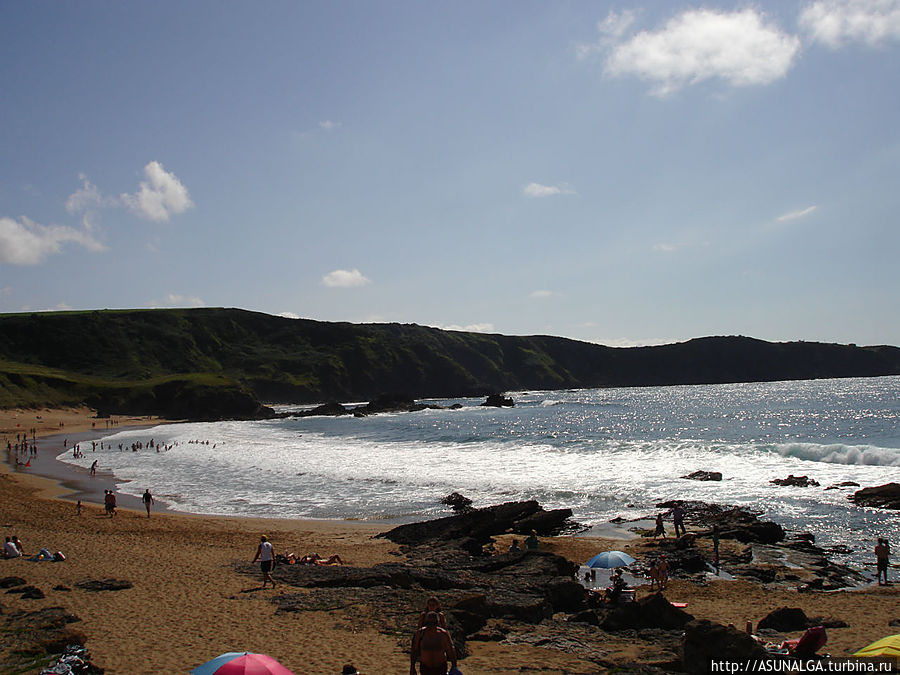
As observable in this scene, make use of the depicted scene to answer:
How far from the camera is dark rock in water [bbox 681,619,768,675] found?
26.1 ft

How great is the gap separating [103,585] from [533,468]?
27.6m

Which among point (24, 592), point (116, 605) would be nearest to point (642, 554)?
point (116, 605)

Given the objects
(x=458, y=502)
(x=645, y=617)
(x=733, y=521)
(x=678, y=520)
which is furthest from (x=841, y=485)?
(x=645, y=617)

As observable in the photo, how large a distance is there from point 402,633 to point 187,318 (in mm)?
162979

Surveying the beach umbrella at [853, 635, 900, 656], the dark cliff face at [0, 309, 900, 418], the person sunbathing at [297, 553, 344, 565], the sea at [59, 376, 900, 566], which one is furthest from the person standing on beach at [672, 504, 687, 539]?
the dark cliff face at [0, 309, 900, 418]

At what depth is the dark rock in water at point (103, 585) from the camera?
13.4 metres

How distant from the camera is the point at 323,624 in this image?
11.4 m

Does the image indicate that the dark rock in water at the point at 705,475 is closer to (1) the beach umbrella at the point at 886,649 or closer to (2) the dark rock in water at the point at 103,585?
(1) the beach umbrella at the point at 886,649

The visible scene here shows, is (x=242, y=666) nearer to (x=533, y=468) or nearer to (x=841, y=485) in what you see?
(x=841, y=485)

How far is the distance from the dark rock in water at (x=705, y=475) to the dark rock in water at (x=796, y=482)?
2805mm

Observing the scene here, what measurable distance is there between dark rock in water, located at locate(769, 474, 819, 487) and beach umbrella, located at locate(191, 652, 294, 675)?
96.0ft

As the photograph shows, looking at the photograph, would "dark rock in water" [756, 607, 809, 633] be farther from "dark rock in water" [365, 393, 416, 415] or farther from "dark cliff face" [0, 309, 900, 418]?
"dark cliff face" [0, 309, 900, 418]

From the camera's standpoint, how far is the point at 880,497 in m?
24.4

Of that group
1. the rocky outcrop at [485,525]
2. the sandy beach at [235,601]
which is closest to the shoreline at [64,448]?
the sandy beach at [235,601]
